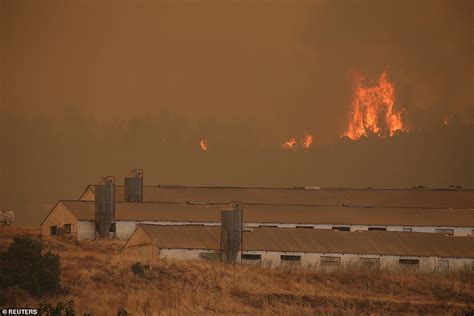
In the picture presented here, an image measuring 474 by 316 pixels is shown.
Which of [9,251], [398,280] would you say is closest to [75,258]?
[9,251]

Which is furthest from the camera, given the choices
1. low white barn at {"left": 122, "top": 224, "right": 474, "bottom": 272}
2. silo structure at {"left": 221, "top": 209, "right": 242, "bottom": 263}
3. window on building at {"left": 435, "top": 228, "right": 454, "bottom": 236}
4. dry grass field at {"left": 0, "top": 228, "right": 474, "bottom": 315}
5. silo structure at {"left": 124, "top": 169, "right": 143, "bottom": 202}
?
silo structure at {"left": 124, "top": 169, "right": 143, "bottom": 202}

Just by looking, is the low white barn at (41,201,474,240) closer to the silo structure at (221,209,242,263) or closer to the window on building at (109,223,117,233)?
the window on building at (109,223,117,233)

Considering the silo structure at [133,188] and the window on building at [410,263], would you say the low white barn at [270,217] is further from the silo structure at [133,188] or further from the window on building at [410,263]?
the window on building at [410,263]

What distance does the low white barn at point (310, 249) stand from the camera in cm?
8069

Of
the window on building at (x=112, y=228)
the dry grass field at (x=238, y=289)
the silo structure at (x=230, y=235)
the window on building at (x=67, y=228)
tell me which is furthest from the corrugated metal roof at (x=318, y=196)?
the dry grass field at (x=238, y=289)

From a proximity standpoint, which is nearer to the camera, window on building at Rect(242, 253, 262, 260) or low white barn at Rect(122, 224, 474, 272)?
low white barn at Rect(122, 224, 474, 272)

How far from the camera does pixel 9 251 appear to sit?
71188 mm

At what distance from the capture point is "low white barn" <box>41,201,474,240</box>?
292ft

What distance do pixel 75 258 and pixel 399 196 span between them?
3117 cm

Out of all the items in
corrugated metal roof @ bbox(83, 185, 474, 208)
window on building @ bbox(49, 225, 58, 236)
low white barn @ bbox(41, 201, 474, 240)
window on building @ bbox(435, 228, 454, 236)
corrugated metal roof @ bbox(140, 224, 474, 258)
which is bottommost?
corrugated metal roof @ bbox(140, 224, 474, 258)

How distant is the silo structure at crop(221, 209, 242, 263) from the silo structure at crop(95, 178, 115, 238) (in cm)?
942

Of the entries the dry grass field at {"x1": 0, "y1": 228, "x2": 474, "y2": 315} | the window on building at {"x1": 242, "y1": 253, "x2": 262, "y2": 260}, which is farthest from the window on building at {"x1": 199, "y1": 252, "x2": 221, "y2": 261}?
the dry grass field at {"x1": 0, "y1": 228, "x2": 474, "y2": 315}

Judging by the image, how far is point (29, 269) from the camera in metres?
69.4

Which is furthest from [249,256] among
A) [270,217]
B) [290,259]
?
[270,217]
